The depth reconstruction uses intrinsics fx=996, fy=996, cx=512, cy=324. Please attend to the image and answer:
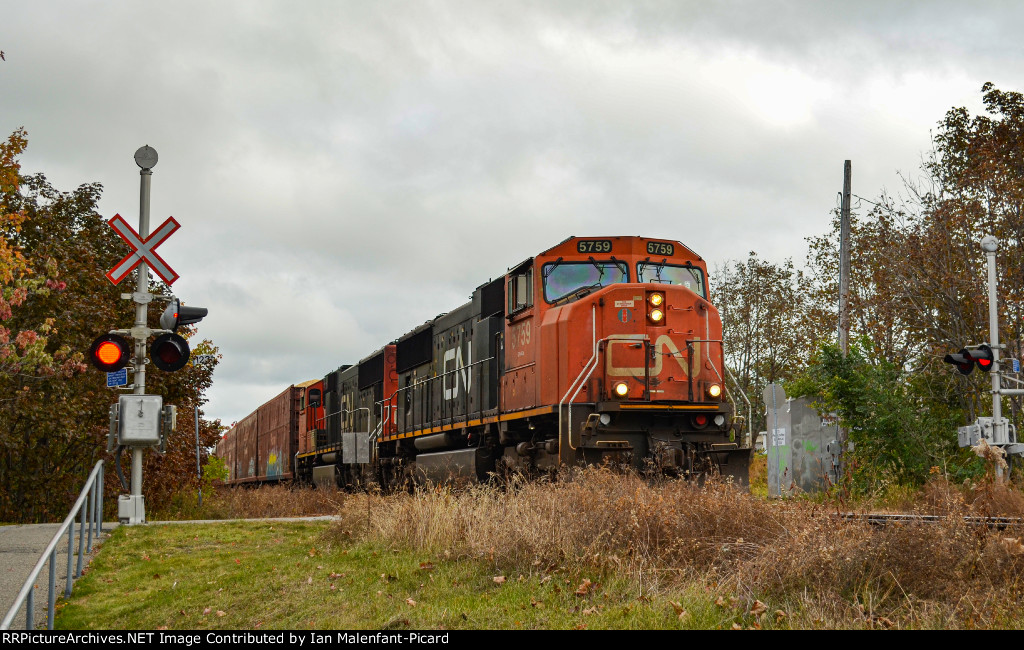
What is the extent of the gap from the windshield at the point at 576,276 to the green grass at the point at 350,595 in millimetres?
5298

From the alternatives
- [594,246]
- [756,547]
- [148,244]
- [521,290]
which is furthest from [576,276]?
[756,547]

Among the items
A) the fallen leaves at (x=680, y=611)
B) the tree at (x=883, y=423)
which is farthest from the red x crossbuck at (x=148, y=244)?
the tree at (x=883, y=423)

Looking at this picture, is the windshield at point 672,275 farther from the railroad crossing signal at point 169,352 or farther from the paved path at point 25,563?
the paved path at point 25,563

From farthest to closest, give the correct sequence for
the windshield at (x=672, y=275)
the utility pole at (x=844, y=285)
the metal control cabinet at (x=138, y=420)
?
the utility pole at (x=844, y=285), the windshield at (x=672, y=275), the metal control cabinet at (x=138, y=420)

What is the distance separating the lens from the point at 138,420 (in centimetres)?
1459

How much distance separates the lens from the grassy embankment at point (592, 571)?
277 inches

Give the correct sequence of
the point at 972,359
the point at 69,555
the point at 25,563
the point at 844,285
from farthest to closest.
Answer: the point at 844,285 → the point at 972,359 → the point at 25,563 → the point at 69,555

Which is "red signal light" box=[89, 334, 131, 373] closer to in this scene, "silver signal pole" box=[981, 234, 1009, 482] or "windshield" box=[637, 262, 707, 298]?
"windshield" box=[637, 262, 707, 298]

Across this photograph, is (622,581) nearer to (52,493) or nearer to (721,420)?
(721,420)

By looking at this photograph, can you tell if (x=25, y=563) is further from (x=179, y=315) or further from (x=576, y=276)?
(x=576, y=276)

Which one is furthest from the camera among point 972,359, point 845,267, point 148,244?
point 845,267

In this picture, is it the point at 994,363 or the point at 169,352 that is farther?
the point at 994,363

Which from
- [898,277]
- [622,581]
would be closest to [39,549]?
[622,581]

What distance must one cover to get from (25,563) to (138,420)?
12.4ft
